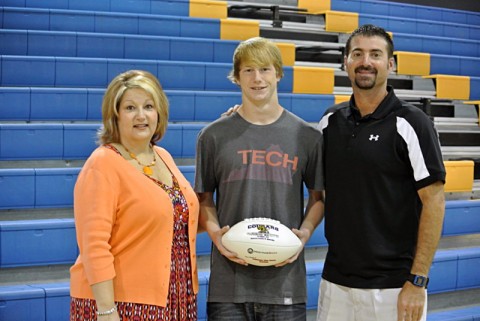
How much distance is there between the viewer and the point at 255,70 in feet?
5.52

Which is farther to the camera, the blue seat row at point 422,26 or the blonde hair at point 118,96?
the blue seat row at point 422,26

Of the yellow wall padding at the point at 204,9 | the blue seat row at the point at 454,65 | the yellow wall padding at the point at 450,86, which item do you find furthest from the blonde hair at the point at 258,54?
the blue seat row at the point at 454,65

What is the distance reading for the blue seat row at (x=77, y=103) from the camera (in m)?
3.29

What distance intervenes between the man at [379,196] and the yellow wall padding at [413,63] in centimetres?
318

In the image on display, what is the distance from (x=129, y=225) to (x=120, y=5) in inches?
131

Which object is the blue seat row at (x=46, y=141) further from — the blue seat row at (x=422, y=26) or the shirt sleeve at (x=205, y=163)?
the blue seat row at (x=422, y=26)

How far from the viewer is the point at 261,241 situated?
1621 mm

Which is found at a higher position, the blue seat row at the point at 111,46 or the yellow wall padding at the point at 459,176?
the blue seat row at the point at 111,46

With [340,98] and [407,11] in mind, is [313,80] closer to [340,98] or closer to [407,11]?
[340,98]

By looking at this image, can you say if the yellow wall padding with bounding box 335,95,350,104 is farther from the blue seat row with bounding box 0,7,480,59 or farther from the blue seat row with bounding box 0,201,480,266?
the blue seat row with bounding box 0,201,480,266


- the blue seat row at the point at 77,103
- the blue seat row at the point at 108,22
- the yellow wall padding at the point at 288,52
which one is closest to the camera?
the blue seat row at the point at 77,103

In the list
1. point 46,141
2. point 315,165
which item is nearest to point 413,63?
point 46,141

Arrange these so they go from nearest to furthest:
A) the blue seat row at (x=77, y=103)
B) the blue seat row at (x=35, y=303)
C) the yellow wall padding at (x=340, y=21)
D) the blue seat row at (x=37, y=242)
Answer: the blue seat row at (x=35, y=303) < the blue seat row at (x=37, y=242) < the blue seat row at (x=77, y=103) < the yellow wall padding at (x=340, y=21)

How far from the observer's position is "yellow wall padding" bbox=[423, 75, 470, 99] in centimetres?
480
